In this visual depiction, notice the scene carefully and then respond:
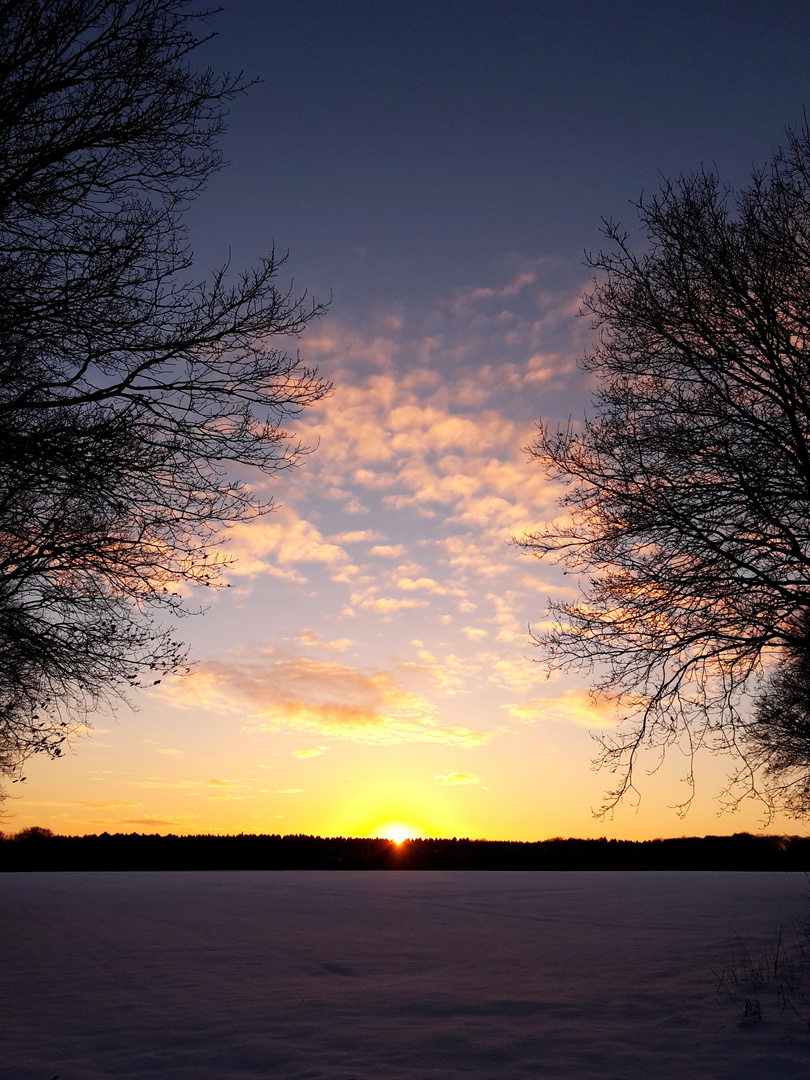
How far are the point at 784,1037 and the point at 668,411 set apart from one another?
230 inches

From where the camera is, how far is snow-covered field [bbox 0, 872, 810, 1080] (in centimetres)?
575

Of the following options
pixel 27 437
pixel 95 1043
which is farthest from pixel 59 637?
pixel 95 1043

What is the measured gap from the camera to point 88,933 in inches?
480

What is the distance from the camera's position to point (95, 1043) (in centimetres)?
615

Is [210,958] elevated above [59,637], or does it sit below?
below

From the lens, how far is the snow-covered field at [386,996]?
575 centimetres

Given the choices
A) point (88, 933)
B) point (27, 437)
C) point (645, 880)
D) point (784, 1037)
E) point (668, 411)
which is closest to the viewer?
point (27, 437)

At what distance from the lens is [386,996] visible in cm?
791

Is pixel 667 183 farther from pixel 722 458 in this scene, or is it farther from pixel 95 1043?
pixel 95 1043

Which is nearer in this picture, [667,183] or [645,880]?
[667,183]

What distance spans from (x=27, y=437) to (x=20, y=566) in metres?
4.76

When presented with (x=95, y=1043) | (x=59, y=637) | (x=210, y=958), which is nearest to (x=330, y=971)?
(x=210, y=958)

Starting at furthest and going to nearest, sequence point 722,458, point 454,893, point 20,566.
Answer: point 454,893, point 20,566, point 722,458

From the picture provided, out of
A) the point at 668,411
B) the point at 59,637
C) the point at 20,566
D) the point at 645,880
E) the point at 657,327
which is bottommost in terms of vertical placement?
the point at 645,880
